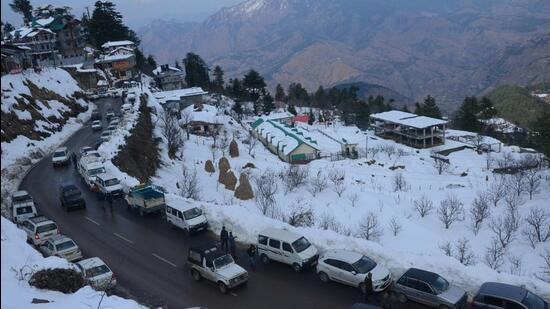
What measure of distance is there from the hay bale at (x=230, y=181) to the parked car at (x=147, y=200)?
17.7m

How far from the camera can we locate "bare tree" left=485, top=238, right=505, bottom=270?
30.4 m

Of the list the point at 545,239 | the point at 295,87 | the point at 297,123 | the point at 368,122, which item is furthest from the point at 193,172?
the point at 295,87

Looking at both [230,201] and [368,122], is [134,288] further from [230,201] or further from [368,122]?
[368,122]

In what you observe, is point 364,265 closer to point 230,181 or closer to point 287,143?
point 230,181

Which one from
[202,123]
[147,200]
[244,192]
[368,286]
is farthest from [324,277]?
[202,123]

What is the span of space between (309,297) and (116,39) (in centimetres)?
10032

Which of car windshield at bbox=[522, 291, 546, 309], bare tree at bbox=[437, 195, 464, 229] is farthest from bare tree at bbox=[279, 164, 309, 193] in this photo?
car windshield at bbox=[522, 291, 546, 309]

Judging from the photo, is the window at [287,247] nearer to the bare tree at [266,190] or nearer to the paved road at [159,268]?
the paved road at [159,268]

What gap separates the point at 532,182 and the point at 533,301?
33467 mm

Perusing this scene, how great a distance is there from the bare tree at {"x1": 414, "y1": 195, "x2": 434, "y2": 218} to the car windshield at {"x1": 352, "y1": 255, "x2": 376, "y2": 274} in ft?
78.4

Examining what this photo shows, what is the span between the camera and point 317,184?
49531mm

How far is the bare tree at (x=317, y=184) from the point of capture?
159 ft

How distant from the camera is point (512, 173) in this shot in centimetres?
5694

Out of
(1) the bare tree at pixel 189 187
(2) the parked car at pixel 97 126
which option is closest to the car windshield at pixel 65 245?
(1) the bare tree at pixel 189 187
